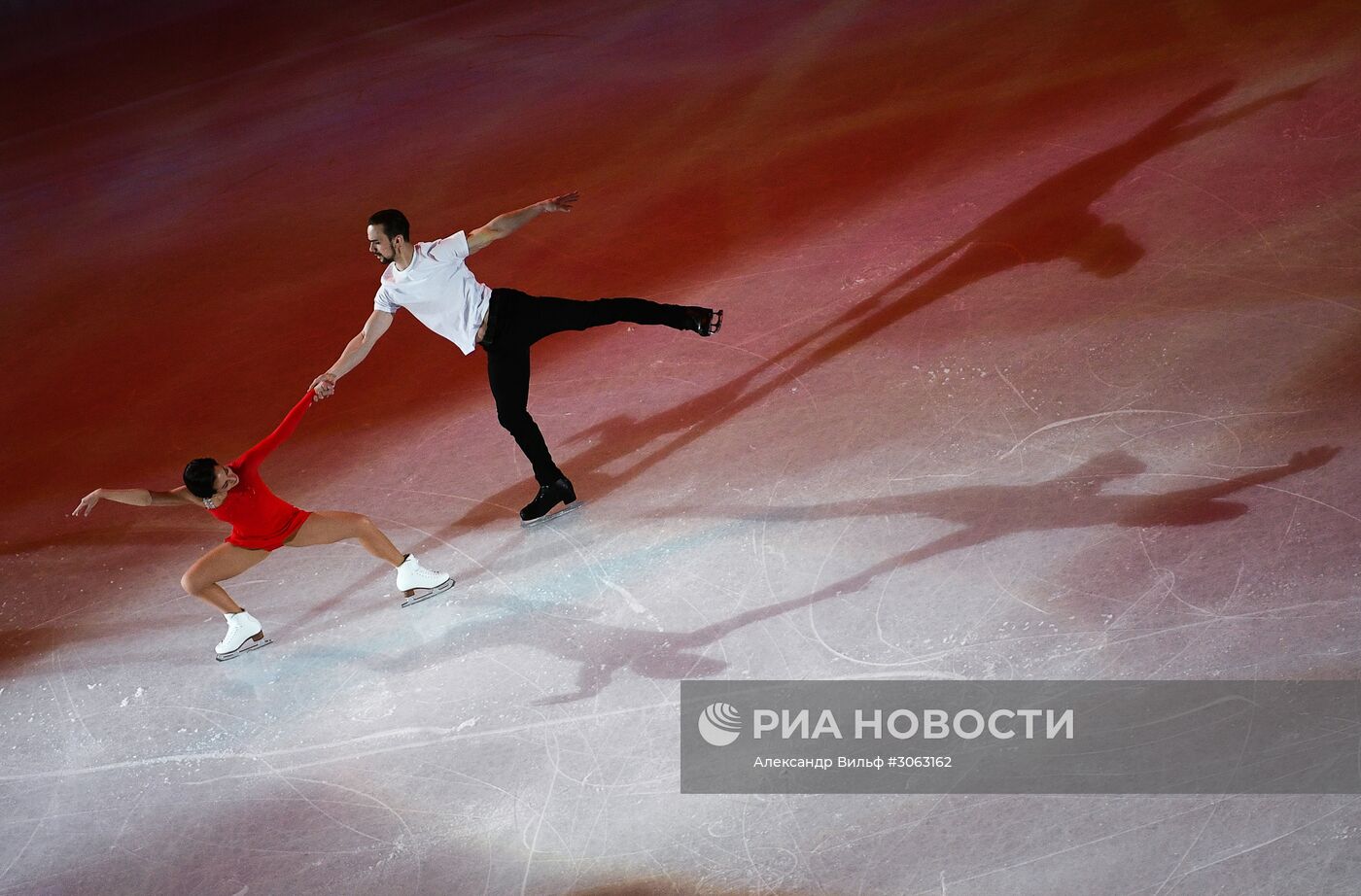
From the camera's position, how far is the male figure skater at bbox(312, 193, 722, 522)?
4.75 m

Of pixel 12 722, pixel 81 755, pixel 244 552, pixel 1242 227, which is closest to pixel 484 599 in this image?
pixel 244 552

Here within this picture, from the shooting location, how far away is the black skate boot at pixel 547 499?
207 inches

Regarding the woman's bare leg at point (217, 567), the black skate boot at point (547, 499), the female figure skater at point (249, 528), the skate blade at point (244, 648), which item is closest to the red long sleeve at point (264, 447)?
the female figure skater at point (249, 528)

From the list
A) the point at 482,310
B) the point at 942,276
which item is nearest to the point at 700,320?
the point at 482,310

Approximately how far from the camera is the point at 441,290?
4.77 m

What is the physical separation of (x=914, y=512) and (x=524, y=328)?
1.85 meters

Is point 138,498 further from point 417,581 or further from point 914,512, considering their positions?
point 914,512

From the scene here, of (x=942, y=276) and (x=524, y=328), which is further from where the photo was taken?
(x=942, y=276)

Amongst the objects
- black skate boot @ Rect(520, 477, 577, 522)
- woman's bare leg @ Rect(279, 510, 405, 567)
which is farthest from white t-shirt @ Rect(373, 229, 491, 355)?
woman's bare leg @ Rect(279, 510, 405, 567)

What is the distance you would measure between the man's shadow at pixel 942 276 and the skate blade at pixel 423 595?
311 millimetres

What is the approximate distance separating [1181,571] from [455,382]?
153 inches

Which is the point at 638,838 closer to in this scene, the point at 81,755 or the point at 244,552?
the point at 244,552

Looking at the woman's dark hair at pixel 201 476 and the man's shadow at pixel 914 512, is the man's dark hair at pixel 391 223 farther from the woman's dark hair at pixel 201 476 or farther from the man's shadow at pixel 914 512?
the man's shadow at pixel 914 512

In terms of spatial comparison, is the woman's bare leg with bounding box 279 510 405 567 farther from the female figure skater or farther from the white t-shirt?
the white t-shirt
